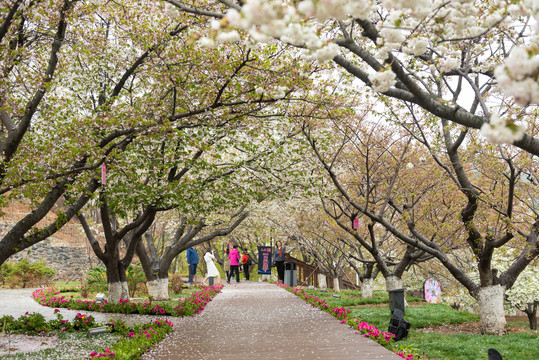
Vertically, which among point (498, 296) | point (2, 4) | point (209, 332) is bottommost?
point (209, 332)

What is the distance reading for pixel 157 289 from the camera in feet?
46.5

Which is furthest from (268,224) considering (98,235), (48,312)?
(48,312)

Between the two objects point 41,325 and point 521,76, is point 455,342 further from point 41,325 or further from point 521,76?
point 41,325

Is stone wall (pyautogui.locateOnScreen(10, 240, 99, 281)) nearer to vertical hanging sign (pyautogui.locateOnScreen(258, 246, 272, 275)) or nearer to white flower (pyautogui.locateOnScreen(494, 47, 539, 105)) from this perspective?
vertical hanging sign (pyautogui.locateOnScreen(258, 246, 272, 275))

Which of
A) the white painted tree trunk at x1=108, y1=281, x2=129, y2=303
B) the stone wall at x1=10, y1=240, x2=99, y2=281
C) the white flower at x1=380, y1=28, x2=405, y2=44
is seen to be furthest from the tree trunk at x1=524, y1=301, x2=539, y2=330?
the white flower at x1=380, y1=28, x2=405, y2=44

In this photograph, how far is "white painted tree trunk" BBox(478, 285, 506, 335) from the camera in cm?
845

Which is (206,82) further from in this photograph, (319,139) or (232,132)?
(319,139)

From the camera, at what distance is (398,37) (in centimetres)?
343

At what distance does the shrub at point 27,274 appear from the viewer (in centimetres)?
1999

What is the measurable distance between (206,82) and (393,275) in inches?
299

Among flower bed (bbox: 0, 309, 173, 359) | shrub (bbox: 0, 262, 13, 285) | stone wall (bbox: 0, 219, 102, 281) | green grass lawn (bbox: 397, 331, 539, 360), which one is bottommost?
green grass lawn (bbox: 397, 331, 539, 360)

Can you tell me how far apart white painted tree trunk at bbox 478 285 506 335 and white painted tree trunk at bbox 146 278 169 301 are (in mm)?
9470

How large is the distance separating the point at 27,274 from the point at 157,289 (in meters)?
9.74

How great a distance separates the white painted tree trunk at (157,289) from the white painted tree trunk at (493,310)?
9470mm
